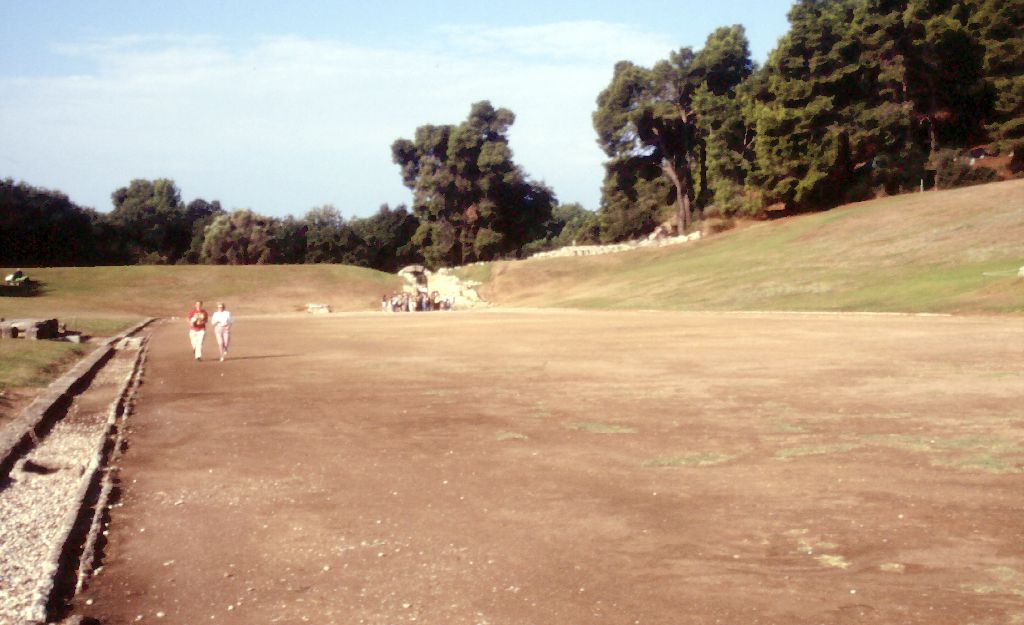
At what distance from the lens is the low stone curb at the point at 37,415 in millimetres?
10078

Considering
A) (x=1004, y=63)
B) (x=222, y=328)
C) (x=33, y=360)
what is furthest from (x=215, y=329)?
(x=1004, y=63)

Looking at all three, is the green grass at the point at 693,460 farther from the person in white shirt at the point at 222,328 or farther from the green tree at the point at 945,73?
the green tree at the point at 945,73

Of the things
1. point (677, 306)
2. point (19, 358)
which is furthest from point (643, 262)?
point (19, 358)

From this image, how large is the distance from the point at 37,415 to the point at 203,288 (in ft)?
200

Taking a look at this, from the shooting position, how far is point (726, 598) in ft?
17.7

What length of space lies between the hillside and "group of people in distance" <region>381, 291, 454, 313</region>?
3.01m

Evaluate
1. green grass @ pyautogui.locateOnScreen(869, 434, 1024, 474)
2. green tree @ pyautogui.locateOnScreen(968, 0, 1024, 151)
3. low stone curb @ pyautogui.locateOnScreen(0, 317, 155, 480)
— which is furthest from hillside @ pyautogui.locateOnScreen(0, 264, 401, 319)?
green grass @ pyautogui.locateOnScreen(869, 434, 1024, 474)

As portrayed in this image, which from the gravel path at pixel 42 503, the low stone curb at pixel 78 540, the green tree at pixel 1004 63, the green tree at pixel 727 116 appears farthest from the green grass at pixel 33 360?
the green tree at pixel 1004 63

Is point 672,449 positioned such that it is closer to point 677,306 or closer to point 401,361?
point 401,361

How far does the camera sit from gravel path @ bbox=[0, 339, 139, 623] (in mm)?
5594

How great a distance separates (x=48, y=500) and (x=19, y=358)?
1307cm

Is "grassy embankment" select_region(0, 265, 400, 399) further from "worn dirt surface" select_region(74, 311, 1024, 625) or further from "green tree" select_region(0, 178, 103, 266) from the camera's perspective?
"worn dirt surface" select_region(74, 311, 1024, 625)

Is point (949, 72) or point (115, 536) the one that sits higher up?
point (949, 72)

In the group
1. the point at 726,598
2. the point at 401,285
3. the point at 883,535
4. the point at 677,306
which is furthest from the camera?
the point at 401,285
